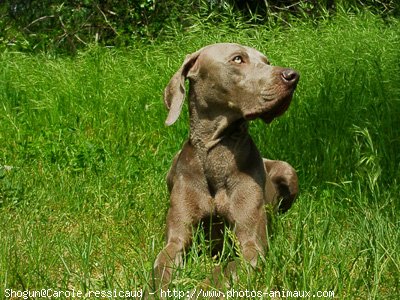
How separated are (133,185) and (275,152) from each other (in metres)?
1.00

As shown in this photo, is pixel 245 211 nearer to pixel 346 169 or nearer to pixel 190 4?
pixel 346 169

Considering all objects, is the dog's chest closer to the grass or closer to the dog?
the dog

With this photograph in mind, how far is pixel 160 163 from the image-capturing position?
5082 mm

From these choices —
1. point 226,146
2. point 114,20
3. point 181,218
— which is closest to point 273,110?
point 226,146

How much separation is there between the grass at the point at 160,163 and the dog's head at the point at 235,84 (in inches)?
20.4

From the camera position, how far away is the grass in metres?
2.70

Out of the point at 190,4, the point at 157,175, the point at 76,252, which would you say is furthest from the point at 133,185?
the point at 190,4

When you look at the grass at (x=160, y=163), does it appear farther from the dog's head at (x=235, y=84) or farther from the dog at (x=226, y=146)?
the dog's head at (x=235, y=84)

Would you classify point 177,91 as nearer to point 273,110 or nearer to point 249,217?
point 273,110

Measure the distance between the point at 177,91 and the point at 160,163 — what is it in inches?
64.2

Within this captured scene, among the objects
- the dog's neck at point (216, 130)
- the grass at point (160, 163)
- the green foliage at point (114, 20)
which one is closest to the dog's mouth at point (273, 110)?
the dog's neck at point (216, 130)

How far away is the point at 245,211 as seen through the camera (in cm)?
325

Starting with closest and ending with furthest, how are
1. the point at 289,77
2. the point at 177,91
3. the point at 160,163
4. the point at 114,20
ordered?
1. the point at 289,77
2. the point at 177,91
3. the point at 160,163
4. the point at 114,20

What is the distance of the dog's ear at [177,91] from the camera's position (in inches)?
→ 136
